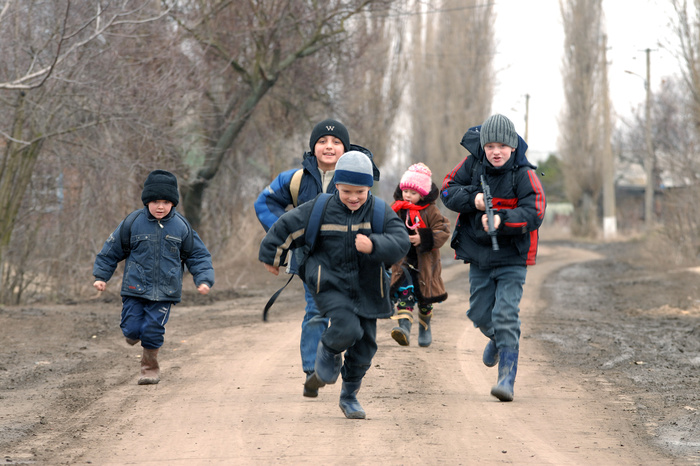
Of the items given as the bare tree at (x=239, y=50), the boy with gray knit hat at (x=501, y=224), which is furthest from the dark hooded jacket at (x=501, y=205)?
the bare tree at (x=239, y=50)

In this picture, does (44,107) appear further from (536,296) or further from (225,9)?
(536,296)

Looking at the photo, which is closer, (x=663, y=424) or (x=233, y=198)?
(x=663, y=424)

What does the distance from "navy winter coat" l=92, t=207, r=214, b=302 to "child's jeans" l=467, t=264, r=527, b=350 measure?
6.95ft

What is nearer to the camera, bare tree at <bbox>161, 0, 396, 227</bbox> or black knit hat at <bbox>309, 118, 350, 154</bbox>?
black knit hat at <bbox>309, 118, 350, 154</bbox>

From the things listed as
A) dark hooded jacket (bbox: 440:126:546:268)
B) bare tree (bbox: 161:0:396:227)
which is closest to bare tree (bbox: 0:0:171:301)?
bare tree (bbox: 161:0:396:227)

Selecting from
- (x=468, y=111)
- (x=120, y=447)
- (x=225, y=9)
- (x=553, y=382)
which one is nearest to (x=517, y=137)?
(x=553, y=382)

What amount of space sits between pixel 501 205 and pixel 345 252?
161 cm

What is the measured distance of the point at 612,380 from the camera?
787 cm

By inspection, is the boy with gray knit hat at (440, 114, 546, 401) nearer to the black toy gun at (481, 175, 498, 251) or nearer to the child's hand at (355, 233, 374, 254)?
the black toy gun at (481, 175, 498, 251)

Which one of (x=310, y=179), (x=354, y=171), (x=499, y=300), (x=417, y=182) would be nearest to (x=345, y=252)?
(x=354, y=171)

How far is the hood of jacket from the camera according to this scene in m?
6.68

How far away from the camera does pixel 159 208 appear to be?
7.26 metres

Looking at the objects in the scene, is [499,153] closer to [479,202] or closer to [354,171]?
[479,202]

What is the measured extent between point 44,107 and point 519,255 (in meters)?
9.02
